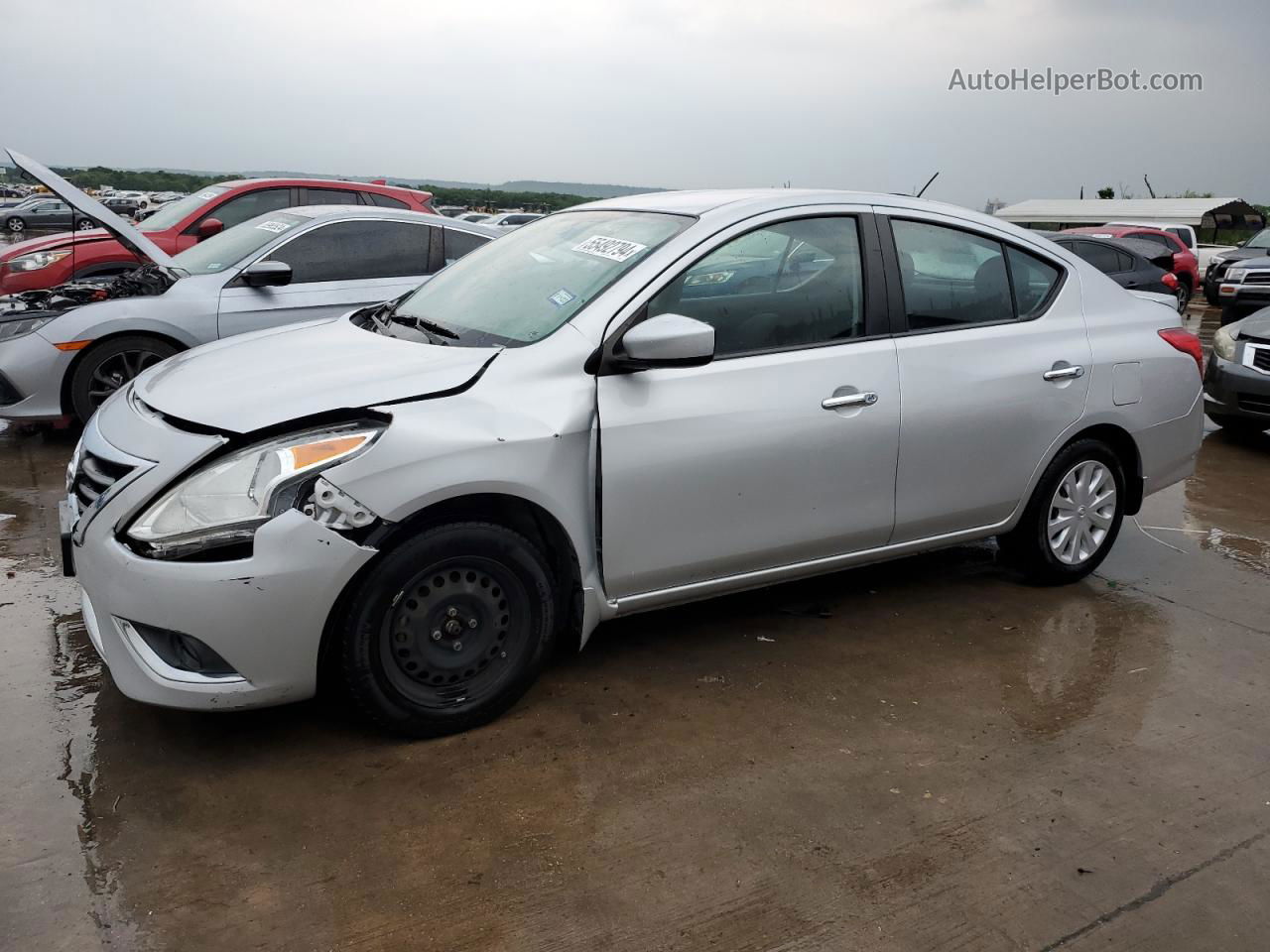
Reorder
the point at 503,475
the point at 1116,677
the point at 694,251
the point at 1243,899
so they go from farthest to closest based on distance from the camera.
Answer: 1. the point at 1116,677
2. the point at 694,251
3. the point at 503,475
4. the point at 1243,899

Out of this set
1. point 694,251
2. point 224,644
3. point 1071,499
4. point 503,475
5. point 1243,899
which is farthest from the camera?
point 1071,499

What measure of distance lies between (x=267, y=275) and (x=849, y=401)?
4210 mm

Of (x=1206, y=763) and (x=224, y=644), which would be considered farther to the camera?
(x=1206, y=763)

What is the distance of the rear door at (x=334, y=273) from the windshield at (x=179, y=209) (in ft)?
10.1

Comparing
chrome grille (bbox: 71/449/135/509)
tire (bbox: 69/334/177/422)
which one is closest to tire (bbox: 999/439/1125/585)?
chrome grille (bbox: 71/449/135/509)

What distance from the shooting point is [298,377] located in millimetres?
3314

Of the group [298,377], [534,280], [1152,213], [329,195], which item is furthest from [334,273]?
[1152,213]

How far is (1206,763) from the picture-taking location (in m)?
3.39

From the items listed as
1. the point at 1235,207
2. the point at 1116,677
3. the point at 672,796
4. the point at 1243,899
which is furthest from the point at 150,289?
the point at 1235,207

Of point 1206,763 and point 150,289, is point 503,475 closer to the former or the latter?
point 1206,763

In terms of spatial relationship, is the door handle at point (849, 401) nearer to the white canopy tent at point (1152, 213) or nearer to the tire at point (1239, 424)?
the tire at point (1239, 424)

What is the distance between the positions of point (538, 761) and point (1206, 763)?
2.07 meters

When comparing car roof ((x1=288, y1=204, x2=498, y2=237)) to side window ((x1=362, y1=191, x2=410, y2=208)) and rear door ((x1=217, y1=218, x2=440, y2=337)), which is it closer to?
rear door ((x1=217, y1=218, x2=440, y2=337))

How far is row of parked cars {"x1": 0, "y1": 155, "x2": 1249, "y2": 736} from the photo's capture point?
9.89 ft
